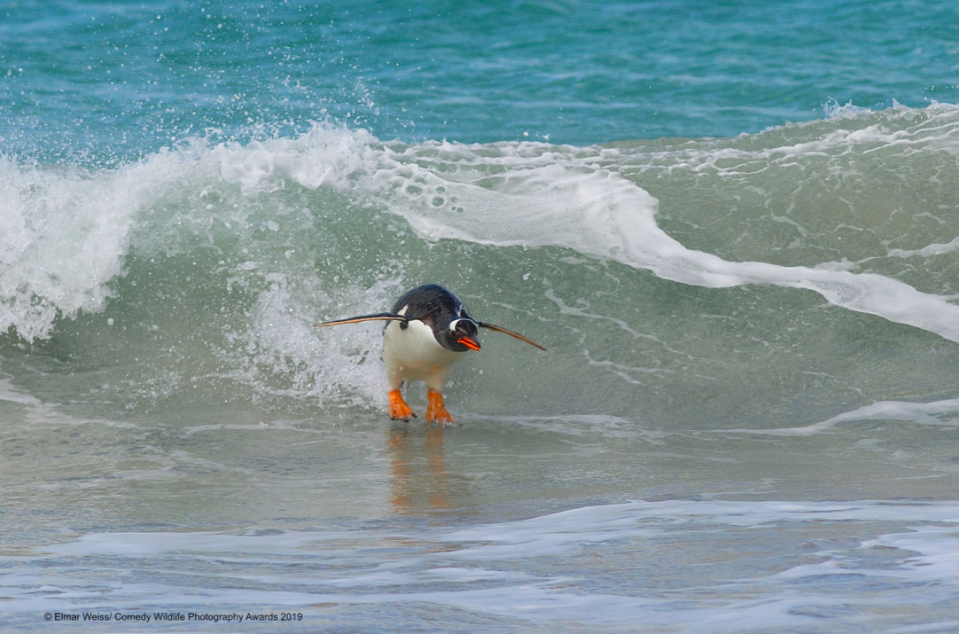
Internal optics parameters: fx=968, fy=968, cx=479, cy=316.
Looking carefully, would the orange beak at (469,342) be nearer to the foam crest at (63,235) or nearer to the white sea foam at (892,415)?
the white sea foam at (892,415)

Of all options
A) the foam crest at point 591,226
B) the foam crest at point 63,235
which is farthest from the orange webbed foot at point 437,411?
the foam crest at point 63,235

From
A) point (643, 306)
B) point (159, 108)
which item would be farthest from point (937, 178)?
point (159, 108)

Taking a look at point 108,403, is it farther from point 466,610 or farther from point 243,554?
point 466,610

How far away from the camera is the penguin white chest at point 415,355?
524cm

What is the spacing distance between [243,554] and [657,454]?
255 cm

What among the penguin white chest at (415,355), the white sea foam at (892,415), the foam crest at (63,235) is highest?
the foam crest at (63,235)

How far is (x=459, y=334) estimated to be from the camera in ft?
16.6

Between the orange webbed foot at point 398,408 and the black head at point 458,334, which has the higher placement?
the black head at point 458,334

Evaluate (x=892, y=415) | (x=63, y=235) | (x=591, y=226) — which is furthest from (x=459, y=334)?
(x=63, y=235)

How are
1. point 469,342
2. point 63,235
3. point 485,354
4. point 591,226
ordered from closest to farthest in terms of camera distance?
point 469,342
point 485,354
point 63,235
point 591,226

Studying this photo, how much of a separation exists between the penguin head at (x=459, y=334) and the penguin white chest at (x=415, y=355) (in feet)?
0.24

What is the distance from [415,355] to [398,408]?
1.53 feet

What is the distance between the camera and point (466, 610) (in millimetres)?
2248

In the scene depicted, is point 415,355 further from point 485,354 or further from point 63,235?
point 63,235
